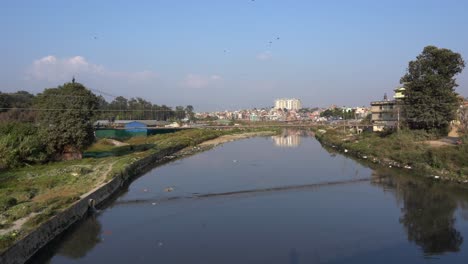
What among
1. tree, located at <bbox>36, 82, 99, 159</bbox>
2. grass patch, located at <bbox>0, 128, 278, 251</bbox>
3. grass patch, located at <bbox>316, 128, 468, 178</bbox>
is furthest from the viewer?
tree, located at <bbox>36, 82, 99, 159</bbox>

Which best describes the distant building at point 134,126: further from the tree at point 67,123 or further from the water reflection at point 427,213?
the water reflection at point 427,213

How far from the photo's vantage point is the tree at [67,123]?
20.5 metres

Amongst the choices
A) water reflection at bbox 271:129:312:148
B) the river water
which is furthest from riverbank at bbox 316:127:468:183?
water reflection at bbox 271:129:312:148

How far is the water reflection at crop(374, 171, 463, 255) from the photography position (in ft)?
34.7

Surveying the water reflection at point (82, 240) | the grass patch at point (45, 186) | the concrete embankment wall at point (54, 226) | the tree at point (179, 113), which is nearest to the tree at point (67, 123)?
the grass patch at point (45, 186)

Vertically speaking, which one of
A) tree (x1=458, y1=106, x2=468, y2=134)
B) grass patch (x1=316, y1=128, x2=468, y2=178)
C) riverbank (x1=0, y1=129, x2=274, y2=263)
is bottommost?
riverbank (x1=0, y1=129, x2=274, y2=263)

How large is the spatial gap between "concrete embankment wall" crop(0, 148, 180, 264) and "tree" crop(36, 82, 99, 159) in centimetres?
466

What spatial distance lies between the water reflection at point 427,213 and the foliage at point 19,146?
50.1 feet

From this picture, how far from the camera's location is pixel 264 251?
9.73 metres

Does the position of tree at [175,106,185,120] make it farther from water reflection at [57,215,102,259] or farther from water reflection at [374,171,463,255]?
water reflection at [57,215,102,259]

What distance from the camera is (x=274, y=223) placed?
1198 centimetres

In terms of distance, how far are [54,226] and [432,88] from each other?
23.6 m

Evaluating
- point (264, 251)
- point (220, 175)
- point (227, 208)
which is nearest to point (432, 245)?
point (264, 251)

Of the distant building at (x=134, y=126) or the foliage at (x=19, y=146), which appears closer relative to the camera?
the foliage at (x=19, y=146)
